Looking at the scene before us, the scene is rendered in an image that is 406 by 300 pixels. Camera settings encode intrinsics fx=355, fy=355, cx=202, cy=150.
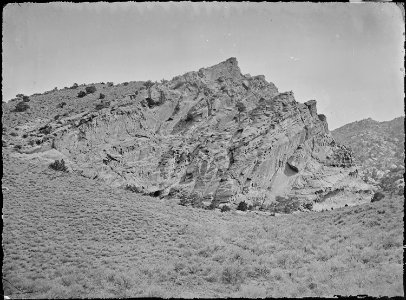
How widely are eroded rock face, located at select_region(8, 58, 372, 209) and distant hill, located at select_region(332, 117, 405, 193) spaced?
2834cm

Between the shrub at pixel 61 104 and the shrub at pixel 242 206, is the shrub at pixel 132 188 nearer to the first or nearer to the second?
the shrub at pixel 242 206

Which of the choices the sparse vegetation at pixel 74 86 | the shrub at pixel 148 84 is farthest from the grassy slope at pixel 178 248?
the sparse vegetation at pixel 74 86

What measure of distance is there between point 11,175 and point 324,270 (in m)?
28.0

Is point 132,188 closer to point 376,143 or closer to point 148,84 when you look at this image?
point 148,84

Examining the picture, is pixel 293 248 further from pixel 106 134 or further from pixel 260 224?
pixel 106 134

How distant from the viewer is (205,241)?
23.5 meters

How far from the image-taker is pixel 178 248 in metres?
21.8

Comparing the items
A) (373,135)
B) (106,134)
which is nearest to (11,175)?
(106,134)

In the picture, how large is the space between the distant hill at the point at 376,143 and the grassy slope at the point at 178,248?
49436mm

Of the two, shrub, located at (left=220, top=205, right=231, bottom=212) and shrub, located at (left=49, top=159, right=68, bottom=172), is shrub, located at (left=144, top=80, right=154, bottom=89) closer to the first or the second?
shrub, located at (left=49, top=159, right=68, bottom=172)

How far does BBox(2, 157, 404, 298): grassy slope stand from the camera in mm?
14961

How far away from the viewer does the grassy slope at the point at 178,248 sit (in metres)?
15.0

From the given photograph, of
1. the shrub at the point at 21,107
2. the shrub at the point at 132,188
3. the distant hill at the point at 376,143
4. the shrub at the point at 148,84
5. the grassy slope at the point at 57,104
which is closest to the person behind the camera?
the shrub at the point at 132,188

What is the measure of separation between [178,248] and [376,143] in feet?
281
